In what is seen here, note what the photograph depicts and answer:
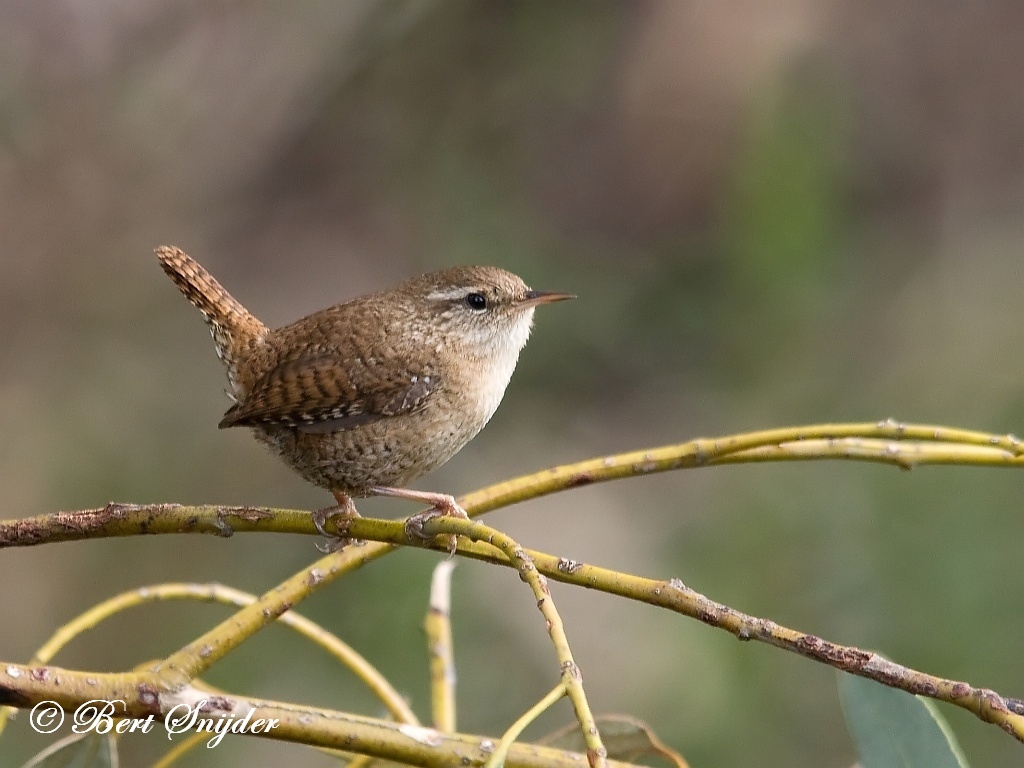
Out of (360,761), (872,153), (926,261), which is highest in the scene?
(872,153)

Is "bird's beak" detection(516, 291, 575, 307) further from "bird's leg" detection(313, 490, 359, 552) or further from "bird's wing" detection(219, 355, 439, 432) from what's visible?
"bird's leg" detection(313, 490, 359, 552)

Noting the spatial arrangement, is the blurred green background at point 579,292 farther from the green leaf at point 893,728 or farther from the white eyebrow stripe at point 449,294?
the green leaf at point 893,728

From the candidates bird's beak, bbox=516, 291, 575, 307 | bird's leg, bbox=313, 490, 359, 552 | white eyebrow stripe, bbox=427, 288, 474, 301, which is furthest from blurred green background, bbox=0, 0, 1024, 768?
bird's leg, bbox=313, 490, 359, 552

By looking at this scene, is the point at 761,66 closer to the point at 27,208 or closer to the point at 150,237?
the point at 150,237

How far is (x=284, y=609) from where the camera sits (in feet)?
5.55

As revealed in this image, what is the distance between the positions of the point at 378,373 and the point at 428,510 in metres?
0.51

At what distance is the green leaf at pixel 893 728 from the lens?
5.35 feet

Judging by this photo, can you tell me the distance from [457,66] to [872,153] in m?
2.38

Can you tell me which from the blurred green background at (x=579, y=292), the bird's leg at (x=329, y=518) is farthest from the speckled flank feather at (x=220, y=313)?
the blurred green background at (x=579, y=292)

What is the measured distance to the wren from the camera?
8.06 feet

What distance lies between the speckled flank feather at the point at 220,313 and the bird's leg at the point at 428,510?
0.56 meters

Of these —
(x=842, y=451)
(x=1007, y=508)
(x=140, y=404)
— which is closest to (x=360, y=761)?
(x=842, y=451)

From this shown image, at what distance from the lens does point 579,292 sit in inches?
211

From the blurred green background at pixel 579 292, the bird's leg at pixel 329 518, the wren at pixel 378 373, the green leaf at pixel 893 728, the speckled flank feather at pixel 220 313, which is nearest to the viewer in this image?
the green leaf at pixel 893 728
